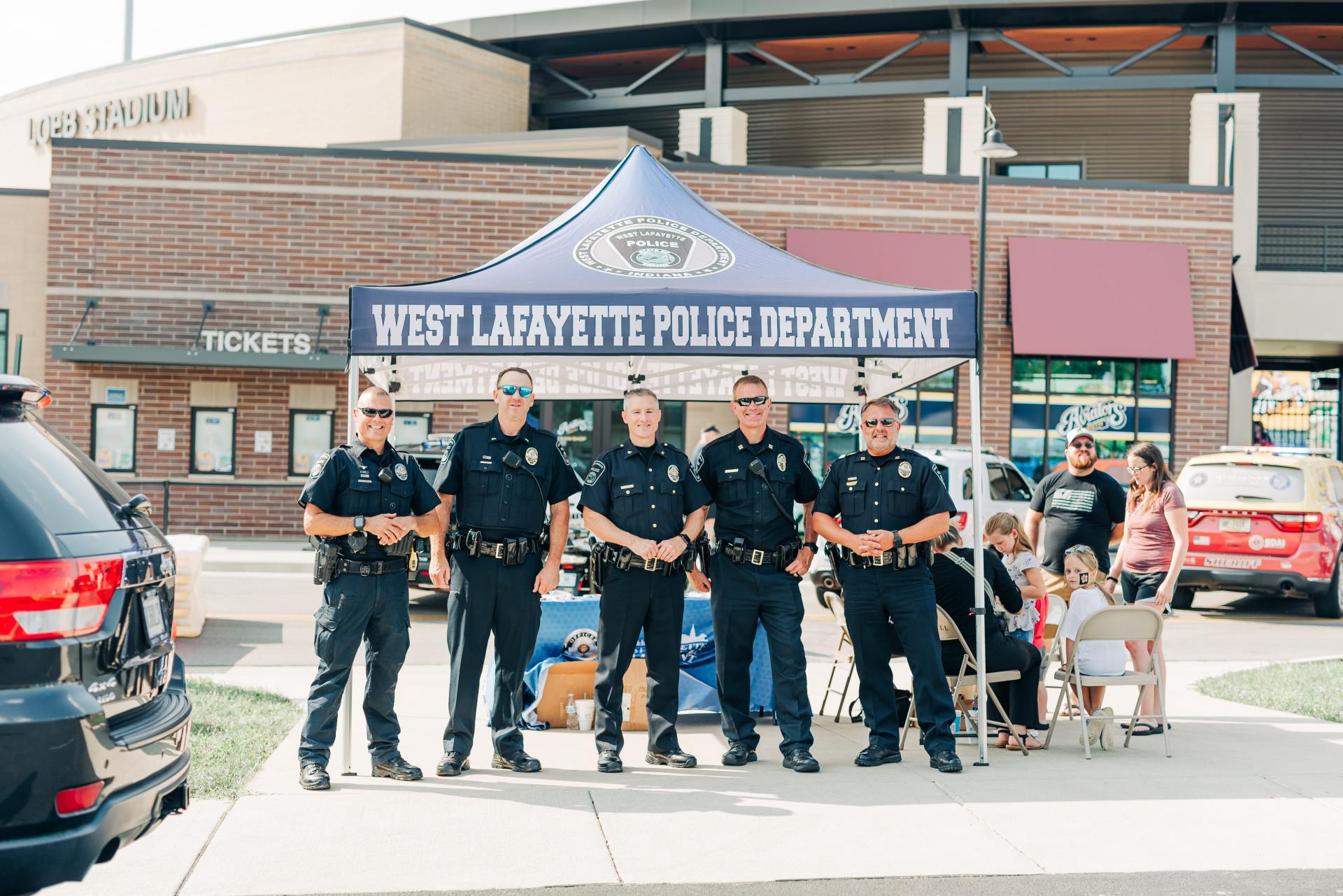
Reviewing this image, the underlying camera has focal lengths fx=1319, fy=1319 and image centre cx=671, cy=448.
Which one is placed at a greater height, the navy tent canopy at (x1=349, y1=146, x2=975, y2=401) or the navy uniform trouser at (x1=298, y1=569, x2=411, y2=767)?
the navy tent canopy at (x1=349, y1=146, x2=975, y2=401)

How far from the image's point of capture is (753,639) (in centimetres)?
706

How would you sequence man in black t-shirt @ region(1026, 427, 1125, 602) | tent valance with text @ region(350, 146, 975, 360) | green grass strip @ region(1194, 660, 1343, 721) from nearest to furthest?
tent valance with text @ region(350, 146, 975, 360) < man in black t-shirt @ region(1026, 427, 1125, 602) < green grass strip @ region(1194, 660, 1343, 721)

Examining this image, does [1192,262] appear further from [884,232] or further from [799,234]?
[799,234]

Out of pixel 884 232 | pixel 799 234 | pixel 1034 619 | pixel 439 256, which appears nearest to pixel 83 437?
pixel 439 256

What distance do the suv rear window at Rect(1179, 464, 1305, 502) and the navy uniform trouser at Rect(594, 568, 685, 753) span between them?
30.2 feet

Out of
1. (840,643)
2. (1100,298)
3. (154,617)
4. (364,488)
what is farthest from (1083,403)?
(154,617)

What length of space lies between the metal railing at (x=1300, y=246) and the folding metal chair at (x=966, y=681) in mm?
22126

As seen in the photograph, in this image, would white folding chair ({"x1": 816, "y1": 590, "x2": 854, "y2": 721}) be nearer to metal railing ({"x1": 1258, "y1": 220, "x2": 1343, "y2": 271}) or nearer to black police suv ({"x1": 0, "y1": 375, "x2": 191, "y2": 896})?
black police suv ({"x1": 0, "y1": 375, "x2": 191, "y2": 896})

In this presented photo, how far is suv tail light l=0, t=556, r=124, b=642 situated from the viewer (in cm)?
354

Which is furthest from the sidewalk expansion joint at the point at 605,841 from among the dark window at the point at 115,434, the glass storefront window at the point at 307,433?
the dark window at the point at 115,434

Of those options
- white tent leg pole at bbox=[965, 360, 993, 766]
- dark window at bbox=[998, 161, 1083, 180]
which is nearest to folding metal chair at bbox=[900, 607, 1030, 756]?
white tent leg pole at bbox=[965, 360, 993, 766]

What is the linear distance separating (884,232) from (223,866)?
1852 cm

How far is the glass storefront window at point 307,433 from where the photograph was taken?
856 inches

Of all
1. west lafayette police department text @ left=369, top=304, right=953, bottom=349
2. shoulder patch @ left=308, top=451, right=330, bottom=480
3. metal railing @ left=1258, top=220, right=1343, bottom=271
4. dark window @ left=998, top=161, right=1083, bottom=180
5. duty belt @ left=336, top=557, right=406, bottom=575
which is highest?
dark window @ left=998, top=161, right=1083, bottom=180
